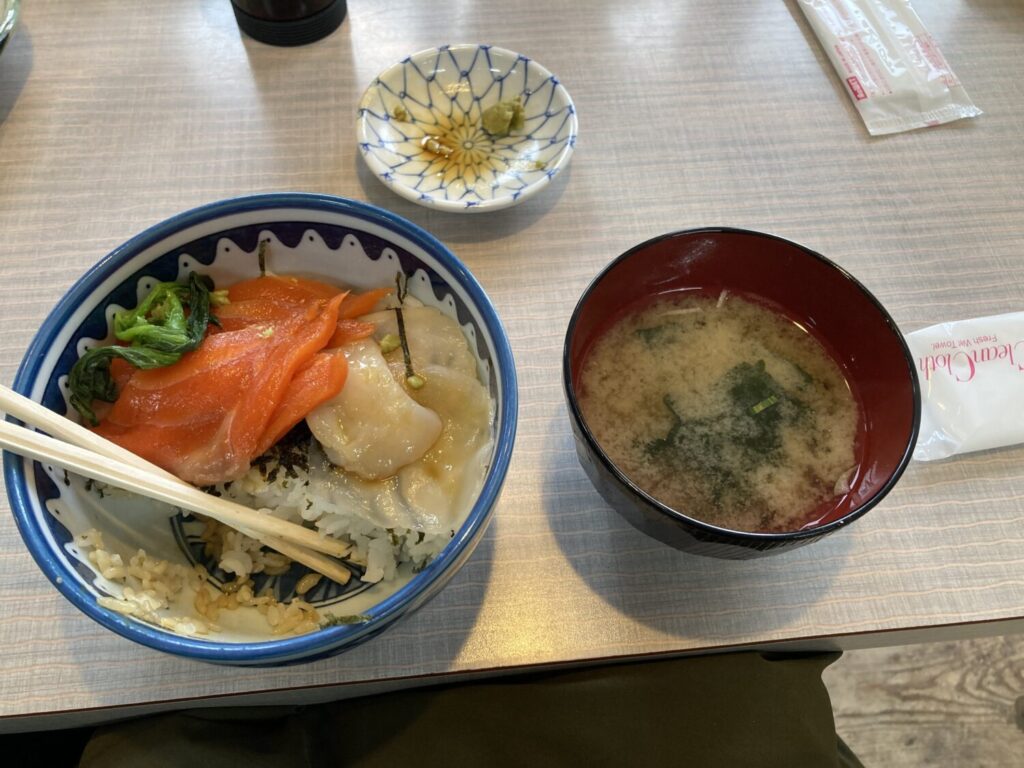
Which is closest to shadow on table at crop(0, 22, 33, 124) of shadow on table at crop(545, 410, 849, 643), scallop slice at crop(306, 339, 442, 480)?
scallop slice at crop(306, 339, 442, 480)

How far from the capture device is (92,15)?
1.43m

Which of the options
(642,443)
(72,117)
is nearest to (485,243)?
(642,443)

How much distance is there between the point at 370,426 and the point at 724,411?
425 millimetres

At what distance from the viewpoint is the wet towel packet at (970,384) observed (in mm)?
982

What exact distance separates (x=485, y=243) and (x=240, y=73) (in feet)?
1.99

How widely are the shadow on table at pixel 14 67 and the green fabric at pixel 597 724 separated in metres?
1.08

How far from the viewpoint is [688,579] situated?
35.3 inches

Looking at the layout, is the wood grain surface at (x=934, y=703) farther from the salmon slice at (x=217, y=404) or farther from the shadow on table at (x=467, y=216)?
the salmon slice at (x=217, y=404)

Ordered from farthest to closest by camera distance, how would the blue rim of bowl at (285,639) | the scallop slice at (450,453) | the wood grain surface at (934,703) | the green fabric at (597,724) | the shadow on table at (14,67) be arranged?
the wood grain surface at (934,703) → the shadow on table at (14,67) → the green fabric at (597,724) → the scallop slice at (450,453) → the blue rim of bowl at (285,639)

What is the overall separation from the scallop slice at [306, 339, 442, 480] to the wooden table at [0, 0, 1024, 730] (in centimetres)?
18

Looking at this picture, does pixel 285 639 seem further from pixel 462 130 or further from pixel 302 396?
pixel 462 130

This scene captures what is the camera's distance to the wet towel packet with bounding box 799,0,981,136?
1.32 metres

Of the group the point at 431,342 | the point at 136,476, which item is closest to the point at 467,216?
the point at 431,342

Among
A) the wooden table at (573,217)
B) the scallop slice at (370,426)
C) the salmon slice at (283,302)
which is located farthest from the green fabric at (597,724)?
the salmon slice at (283,302)
